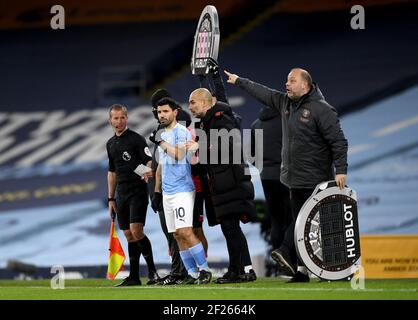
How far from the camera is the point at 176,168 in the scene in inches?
356

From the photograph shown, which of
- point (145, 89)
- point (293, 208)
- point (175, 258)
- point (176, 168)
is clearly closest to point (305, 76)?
point (293, 208)

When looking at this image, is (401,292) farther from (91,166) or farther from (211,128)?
(91,166)

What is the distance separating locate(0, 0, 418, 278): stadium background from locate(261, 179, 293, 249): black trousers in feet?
16.5

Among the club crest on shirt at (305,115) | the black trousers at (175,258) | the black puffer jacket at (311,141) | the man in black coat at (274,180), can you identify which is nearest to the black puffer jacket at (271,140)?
the man in black coat at (274,180)

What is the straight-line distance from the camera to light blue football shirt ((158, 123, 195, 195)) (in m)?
8.99

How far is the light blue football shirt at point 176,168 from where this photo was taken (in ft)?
29.5

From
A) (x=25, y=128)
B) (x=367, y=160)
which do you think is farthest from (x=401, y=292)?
(x=25, y=128)

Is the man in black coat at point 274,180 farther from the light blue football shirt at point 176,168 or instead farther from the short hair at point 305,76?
the short hair at point 305,76

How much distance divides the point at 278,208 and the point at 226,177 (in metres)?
0.94

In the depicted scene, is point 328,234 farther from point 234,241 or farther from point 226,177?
point 226,177

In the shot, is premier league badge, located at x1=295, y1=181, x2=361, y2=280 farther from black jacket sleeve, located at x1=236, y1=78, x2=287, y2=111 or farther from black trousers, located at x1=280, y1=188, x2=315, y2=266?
black jacket sleeve, located at x1=236, y1=78, x2=287, y2=111

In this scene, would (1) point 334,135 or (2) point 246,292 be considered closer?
(2) point 246,292

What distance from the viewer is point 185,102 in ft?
55.1

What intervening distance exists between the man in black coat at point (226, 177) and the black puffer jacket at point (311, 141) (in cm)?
53
